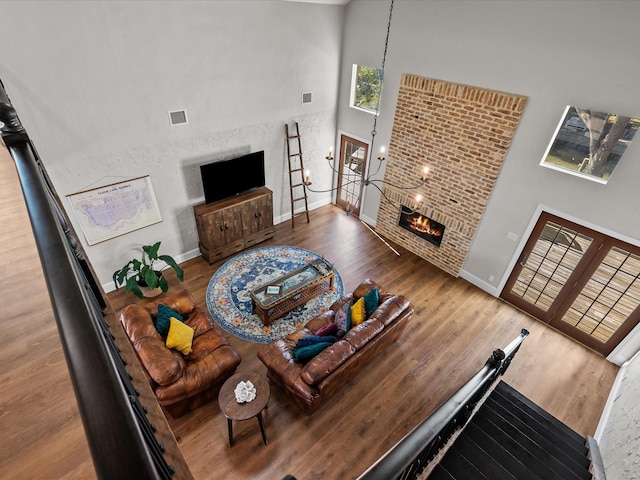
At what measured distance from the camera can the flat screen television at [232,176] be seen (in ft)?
19.0

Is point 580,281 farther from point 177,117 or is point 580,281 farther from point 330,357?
point 177,117

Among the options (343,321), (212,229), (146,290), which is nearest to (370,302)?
(343,321)

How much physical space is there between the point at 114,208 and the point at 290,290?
2.94 metres

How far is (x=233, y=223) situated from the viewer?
6242mm

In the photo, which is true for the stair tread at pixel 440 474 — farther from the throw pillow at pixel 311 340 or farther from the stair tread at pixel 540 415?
the throw pillow at pixel 311 340

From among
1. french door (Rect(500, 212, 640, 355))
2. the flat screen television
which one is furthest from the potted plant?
french door (Rect(500, 212, 640, 355))

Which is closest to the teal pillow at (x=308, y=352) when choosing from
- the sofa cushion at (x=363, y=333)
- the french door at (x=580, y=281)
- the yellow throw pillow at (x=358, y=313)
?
the sofa cushion at (x=363, y=333)

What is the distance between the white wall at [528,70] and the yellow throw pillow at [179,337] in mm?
4826

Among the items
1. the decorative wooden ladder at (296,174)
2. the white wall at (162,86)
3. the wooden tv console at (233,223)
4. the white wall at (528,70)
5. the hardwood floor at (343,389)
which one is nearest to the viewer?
the hardwood floor at (343,389)

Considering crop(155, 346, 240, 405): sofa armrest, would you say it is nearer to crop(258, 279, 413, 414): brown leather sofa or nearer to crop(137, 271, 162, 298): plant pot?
crop(258, 279, 413, 414): brown leather sofa

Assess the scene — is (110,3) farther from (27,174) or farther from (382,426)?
(382,426)

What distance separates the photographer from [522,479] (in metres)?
2.82

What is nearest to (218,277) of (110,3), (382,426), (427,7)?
(382,426)

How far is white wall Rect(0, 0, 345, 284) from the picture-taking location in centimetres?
401
